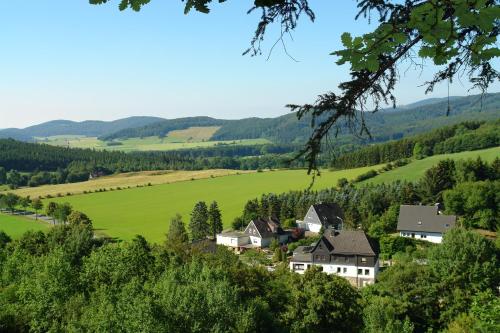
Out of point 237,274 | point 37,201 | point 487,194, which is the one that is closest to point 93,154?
point 37,201

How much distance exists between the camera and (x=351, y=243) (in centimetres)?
4738

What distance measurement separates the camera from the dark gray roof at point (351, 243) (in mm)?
45750

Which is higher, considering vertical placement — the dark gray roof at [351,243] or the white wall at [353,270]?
the dark gray roof at [351,243]

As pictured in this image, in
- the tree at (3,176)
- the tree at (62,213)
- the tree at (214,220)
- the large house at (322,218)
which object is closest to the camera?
the large house at (322,218)

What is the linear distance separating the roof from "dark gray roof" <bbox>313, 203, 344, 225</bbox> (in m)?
10.5

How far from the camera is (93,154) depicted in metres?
186

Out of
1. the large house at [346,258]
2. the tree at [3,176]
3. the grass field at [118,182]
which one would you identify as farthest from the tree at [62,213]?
the tree at [3,176]

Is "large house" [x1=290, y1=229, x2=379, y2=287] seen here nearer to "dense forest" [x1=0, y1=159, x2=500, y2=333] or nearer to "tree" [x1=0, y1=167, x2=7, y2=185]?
"dense forest" [x1=0, y1=159, x2=500, y2=333]

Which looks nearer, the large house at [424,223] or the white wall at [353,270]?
the white wall at [353,270]

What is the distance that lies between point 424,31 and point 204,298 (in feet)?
61.8

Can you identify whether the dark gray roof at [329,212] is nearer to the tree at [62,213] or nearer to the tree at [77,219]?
the tree at [77,219]

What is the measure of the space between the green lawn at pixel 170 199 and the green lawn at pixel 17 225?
8707mm

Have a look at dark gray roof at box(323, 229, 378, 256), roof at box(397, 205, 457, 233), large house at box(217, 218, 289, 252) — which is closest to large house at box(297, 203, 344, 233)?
large house at box(217, 218, 289, 252)

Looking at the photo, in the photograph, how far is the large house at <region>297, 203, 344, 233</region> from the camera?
67562mm
